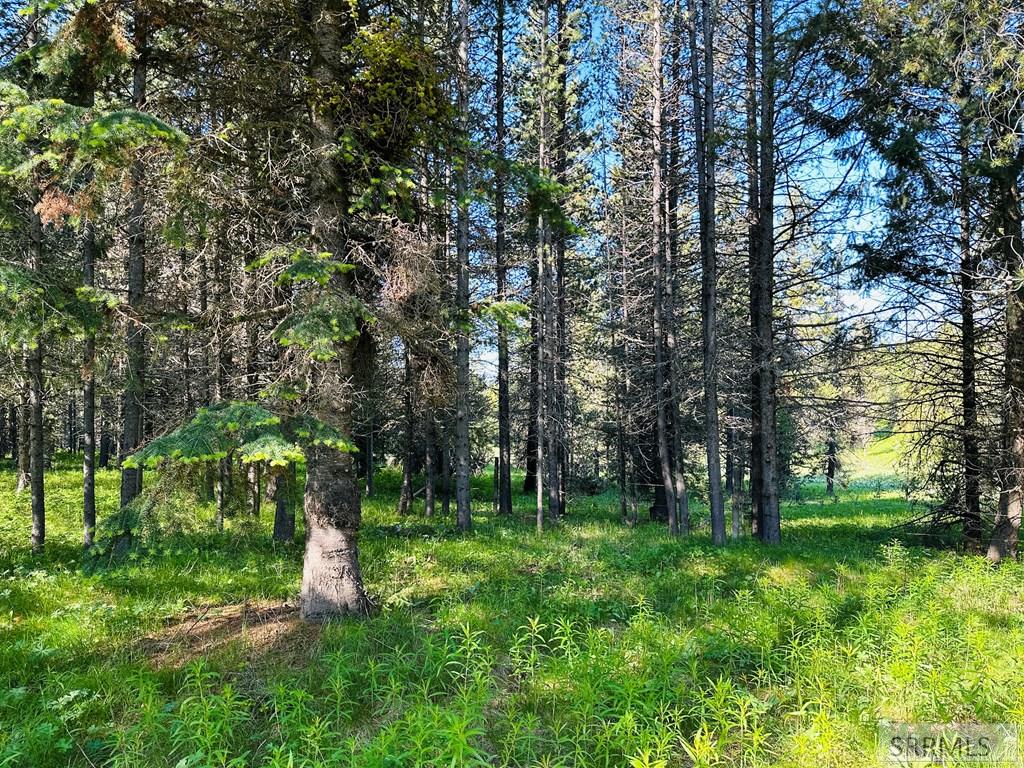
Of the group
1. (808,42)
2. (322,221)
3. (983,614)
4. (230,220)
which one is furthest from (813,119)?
(230,220)

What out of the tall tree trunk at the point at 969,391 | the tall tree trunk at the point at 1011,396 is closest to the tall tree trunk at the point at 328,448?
the tall tree trunk at the point at 1011,396

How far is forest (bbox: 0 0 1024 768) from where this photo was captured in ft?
13.3

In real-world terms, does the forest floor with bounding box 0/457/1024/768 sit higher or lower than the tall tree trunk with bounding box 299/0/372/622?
lower

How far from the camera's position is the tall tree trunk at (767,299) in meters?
10.3

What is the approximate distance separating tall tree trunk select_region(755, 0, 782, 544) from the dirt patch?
858 centimetres

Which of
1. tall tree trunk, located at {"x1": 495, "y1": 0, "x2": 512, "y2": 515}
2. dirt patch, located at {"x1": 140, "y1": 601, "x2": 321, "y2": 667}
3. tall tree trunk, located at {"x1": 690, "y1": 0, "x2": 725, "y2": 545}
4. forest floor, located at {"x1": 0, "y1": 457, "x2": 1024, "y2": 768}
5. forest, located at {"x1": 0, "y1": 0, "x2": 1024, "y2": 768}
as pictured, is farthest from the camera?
tall tree trunk, located at {"x1": 495, "y1": 0, "x2": 512, "y2": 515}

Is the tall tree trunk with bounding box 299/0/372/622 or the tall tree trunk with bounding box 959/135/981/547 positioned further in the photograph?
the tall tree trunk with bounding box 959/135/981/547

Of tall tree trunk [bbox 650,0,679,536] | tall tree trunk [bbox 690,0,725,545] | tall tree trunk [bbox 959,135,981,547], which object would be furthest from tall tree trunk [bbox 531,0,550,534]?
tall tree trunk [bbox 959,135,981,547]

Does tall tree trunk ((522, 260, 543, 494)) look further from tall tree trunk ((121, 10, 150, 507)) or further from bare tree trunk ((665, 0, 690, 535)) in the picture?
tall tree trunk ((121, 10, 150, 507))

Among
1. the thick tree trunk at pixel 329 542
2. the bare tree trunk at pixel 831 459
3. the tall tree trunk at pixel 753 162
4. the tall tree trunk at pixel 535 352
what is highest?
the tall tree trunk at pixel 753 162

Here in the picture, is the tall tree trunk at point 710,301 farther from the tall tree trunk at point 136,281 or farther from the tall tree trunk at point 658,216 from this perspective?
the tall tree trunk at point 136,281

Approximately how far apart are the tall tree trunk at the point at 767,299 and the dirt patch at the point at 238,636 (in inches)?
338

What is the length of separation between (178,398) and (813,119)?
14.6m

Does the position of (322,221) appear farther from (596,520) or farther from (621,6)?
(596,520)
